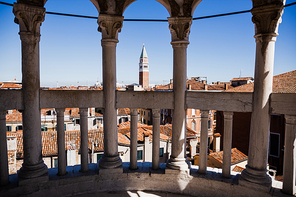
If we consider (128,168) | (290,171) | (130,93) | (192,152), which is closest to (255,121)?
(290,171)

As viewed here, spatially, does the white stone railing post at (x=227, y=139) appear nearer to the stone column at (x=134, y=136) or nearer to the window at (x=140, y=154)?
the stone column at (x=134, y=136)

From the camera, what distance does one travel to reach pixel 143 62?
117 m

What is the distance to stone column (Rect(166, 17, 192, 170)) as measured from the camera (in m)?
7.75

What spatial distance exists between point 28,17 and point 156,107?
16.9 feet

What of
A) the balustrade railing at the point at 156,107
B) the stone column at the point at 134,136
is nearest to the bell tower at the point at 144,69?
the stone column at the point at 134,136

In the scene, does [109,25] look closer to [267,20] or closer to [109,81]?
[109,81]

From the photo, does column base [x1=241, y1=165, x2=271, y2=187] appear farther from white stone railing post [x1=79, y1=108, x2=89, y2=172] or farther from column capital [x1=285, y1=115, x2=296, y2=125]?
white stone railing post [x1=79, y1=108, x2=89, y2=172]

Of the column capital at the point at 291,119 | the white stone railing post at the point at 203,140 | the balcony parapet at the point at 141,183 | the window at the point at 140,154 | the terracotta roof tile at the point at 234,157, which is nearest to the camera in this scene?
the column capital at the point at 291,119

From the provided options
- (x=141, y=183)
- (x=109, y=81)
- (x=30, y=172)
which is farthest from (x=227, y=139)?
(x=30, y=172)

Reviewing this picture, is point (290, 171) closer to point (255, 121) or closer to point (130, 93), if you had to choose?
point (255, 121)

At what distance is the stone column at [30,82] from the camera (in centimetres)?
687

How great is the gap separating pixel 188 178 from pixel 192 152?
15747 millimetres

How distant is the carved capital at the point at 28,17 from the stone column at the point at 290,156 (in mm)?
8429

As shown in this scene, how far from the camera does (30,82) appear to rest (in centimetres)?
697
